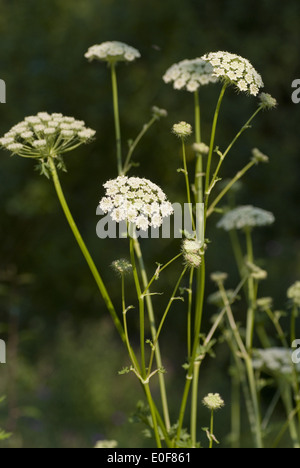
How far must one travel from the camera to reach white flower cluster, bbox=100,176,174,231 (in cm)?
150

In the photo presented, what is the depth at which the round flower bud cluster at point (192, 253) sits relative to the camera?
152cm

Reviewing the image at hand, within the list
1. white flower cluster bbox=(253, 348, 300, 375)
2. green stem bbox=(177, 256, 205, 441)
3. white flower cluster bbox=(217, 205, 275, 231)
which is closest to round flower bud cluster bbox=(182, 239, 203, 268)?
green stem bbox=(177, 256, 205, 441)

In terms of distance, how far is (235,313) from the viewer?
6301 mm

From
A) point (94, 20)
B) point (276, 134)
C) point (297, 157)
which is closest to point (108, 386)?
point (94, 20)

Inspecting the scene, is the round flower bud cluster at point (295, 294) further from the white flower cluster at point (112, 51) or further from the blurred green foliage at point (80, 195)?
the blurred green foliage at point (80, 195)

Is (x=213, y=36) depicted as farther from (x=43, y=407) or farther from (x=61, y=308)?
(x=43, y=407)

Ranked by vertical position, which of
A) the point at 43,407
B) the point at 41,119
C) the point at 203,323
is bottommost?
the point at 43,407

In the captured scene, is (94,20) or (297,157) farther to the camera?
(297,157)

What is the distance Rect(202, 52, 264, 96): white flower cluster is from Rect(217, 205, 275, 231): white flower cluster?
879 mm

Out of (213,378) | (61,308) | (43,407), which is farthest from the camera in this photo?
(61,308)

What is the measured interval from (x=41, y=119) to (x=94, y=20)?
4.83m

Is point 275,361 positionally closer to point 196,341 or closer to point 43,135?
point 196,341

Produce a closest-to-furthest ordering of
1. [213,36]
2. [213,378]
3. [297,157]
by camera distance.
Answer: [213,378] < [213,36] < [297,157]

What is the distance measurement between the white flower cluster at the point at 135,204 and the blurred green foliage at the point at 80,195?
390cm
